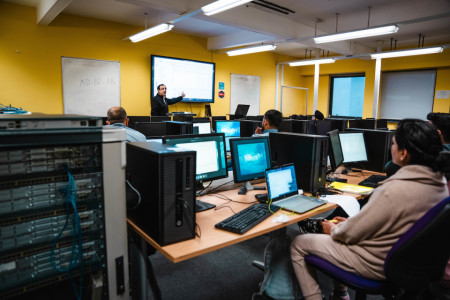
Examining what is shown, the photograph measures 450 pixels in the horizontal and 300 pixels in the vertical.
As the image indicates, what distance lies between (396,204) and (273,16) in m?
5.01

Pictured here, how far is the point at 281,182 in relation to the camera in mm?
2146

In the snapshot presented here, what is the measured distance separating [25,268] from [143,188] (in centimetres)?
57

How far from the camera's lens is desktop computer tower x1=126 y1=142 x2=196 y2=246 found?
4.44 feet

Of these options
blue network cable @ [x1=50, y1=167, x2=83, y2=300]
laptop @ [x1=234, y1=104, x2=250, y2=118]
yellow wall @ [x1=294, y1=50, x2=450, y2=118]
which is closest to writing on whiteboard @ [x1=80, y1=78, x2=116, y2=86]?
laptop @ [x1=234, y1=104, x2=250, y2=118]

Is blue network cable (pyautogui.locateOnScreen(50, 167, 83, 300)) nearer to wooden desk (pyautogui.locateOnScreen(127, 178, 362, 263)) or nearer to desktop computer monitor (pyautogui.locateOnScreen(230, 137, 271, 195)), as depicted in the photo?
wooden desk (pyautogui.locateOnScreen(127, 178, 362, 263))

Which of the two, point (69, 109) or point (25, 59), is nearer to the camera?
point (25, 59)

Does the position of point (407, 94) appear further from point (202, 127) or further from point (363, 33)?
point (202, 127)

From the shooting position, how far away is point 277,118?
128 inches

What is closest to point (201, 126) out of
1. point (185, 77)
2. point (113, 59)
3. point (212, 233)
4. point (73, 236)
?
point (212, 233)

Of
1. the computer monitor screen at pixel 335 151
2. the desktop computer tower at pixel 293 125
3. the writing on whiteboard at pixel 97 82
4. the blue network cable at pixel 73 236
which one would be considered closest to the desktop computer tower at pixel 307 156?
the computer monitor screen at pixel 335 151

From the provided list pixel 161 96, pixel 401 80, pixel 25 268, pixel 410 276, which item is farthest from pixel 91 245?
pixel 401 80

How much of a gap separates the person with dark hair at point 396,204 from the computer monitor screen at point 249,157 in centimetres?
85

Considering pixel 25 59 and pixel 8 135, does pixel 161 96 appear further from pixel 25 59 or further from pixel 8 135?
pixel 8 135

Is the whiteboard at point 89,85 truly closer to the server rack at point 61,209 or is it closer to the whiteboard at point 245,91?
the whiteboard at point 245,91
